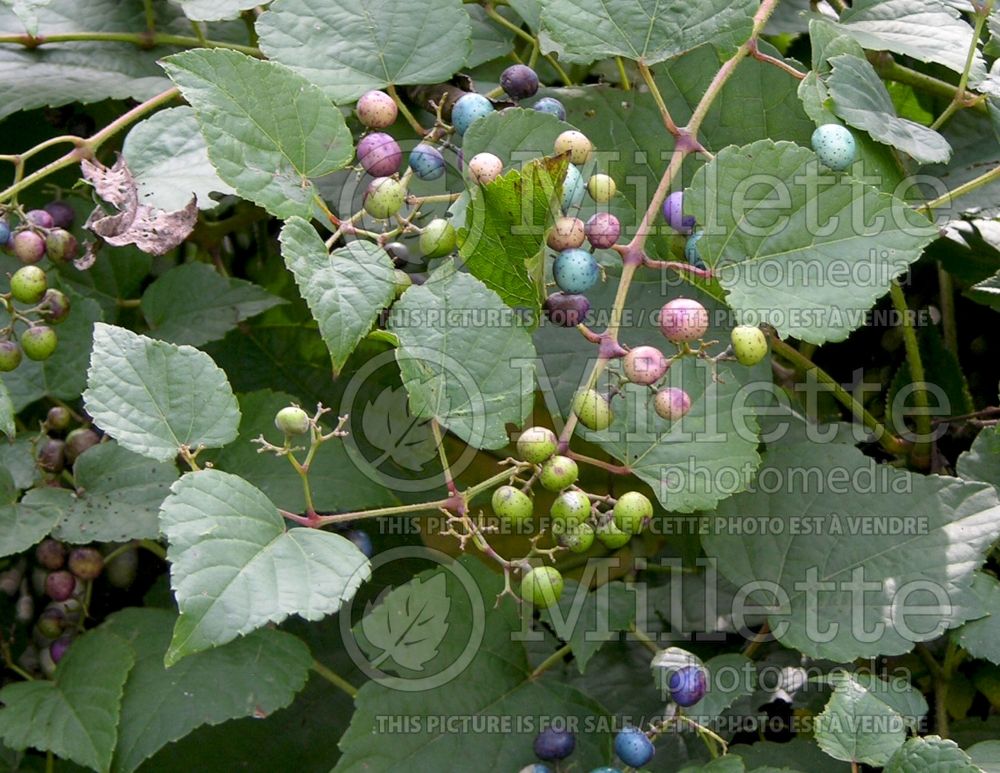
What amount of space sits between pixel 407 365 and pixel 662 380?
22 centimetres

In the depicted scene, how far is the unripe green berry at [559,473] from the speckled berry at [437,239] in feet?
0.65

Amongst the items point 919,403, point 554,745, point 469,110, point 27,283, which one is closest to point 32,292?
point 27,283

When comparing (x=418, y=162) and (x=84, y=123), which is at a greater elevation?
(x=418, y=162)

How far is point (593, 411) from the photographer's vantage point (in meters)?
0.86

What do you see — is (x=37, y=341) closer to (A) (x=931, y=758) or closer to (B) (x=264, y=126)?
(B) (x=264, y=126)

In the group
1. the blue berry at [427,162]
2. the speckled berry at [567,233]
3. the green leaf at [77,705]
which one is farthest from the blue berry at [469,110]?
the green leaf at [77,705]

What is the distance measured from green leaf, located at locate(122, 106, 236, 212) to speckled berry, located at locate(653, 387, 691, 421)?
1.48 feet

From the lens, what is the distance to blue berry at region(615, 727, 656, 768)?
973 millimetres

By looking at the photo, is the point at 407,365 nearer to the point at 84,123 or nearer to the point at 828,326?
the point at 828,326

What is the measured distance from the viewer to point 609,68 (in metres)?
1.37

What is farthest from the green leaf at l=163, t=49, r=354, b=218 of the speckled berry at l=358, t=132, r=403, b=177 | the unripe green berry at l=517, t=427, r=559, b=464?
the unripe green berry at l=517, t=427, r=559, b=464

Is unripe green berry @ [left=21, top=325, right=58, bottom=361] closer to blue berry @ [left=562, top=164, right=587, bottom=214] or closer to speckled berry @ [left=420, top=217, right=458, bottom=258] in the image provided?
speckled berry @ [left=420, top=217, right=458, bottom=258]

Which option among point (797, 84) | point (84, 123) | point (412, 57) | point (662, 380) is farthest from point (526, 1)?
point (84, 123)

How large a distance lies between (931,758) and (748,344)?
0.35 meters
